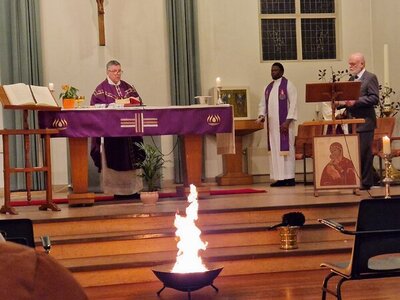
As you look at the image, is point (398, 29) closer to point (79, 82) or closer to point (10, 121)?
point (79, 82)

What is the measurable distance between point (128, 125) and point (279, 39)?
512 centimetres

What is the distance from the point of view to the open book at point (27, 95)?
262 inches

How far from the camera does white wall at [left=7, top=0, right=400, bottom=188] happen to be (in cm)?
1114

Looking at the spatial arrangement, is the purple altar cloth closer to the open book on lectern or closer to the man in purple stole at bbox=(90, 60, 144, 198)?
the man in purple stole at bbox=(90, 60, 144, 198)

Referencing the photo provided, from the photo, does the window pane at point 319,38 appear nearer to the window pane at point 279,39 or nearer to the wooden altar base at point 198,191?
the window pane at point 279,39

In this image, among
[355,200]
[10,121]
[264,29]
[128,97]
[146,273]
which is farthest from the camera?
[264,29]

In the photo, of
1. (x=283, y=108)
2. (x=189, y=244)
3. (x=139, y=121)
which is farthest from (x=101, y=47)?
(x=189, y=244)

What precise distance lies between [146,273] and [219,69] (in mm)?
6149

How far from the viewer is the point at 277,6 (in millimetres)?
11930

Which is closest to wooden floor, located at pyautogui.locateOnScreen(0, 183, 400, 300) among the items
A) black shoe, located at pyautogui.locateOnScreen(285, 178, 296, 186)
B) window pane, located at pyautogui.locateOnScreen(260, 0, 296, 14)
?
black shoe, located at pyautogui.locateOnScreen(285, 178, 296, 186)

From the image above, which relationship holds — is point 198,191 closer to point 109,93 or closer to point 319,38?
point 109,93

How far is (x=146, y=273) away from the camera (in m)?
5.91

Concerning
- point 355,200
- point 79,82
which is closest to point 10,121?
point 79,82

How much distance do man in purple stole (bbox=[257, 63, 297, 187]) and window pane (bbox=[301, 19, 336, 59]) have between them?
1945 mm
